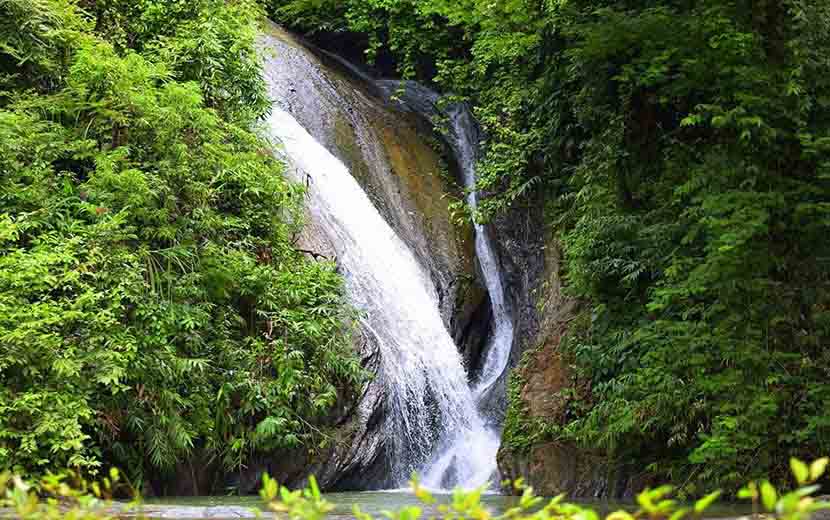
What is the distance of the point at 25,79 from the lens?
9617 mm

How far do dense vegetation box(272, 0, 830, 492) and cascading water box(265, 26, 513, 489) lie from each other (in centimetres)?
232

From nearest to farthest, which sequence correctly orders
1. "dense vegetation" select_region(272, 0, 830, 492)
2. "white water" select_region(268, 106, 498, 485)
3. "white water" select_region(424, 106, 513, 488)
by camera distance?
"dense vegetation" select_region(272, 0, 830, 492)
"white water" select_region(424, 106, 513, 488)
"white water" select_region(268, 106, 498, 485)

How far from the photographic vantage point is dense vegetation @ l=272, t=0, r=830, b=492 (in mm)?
6766

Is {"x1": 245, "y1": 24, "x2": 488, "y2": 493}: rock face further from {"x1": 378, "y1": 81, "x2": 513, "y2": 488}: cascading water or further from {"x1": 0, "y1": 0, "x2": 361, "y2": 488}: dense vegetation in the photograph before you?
{"x1": 0, "y1": 0, "x2": 361, "y2": 488}: dense vegetation

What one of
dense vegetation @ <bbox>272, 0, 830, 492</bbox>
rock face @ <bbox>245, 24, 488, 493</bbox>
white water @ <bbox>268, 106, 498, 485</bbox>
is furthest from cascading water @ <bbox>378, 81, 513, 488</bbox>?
dense vegetation @ <bbox>272, 0, 830, 492</bbox>

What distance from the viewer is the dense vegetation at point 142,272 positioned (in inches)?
285

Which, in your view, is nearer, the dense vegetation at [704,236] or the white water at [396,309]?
the dense vegetation at [704,236]

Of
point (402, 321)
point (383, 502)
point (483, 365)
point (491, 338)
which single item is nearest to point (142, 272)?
point (383, 502)

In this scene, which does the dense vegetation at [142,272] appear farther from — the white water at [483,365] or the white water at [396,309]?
the white water at [483,365]

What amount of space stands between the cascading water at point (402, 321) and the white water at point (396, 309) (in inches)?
0.7

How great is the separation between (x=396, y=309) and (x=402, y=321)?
23cm

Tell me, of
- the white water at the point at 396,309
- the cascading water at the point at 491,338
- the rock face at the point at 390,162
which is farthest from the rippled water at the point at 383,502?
the rock face at the point at 390,162

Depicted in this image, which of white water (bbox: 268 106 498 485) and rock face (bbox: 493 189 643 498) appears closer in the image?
rock face (bbox: 493 189 643 498)

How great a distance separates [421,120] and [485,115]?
3.85m
